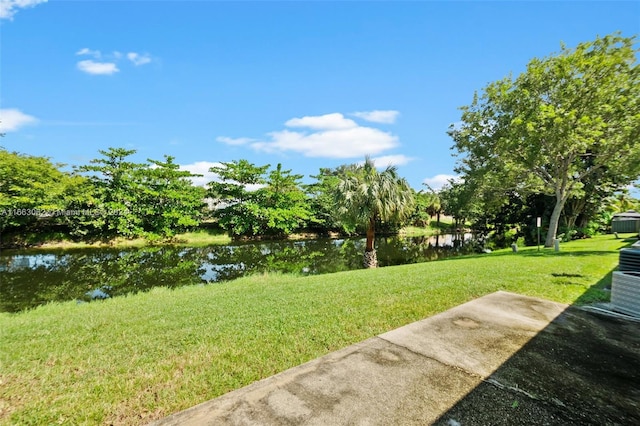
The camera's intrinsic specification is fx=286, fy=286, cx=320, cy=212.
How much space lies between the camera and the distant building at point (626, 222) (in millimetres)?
20112

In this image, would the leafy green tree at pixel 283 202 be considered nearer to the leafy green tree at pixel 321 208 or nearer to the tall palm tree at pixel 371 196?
the leafy green tree at pixel 321 208

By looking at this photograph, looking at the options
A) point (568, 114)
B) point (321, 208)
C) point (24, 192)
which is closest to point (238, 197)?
point (321, 208)

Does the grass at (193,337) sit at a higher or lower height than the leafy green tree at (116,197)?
lower

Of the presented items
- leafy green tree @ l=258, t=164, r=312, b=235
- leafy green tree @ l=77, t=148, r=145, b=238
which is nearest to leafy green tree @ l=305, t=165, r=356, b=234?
leafy green tree @ l=258, t=164, r=312, b=235

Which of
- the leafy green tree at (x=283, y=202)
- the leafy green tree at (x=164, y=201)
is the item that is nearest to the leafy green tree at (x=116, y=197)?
the leafy green tree at (x=164, y=201)

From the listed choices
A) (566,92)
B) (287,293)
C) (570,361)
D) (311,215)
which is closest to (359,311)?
(287,293)

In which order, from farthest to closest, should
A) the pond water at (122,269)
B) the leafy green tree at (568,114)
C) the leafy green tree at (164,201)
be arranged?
the leafy green tree at (164,201), the leafy green tree at (568,114), the pond water at (122,269)

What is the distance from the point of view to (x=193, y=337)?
435 centimetres

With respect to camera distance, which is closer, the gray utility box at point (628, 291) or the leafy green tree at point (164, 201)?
the gray utility box at point (628, 291)

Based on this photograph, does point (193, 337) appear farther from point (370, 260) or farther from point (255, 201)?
point (255, 201)

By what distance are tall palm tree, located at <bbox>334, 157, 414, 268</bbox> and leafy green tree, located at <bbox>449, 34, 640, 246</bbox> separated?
4866mm

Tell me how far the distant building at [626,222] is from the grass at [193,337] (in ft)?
61.3

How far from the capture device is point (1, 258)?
700 inches

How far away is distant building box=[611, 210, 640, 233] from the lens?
792 inches
